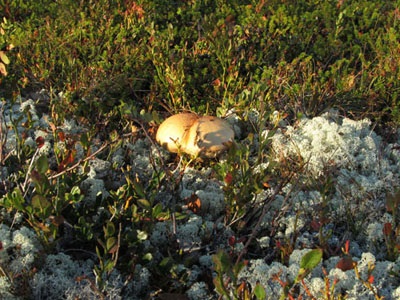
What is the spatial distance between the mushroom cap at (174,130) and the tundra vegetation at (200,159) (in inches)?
4.0

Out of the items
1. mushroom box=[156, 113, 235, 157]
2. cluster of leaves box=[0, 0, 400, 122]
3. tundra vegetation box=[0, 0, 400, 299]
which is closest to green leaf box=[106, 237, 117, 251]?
tundra vegetation box=[0, 0, 400, 299]

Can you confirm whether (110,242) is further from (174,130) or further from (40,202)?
(174,130)

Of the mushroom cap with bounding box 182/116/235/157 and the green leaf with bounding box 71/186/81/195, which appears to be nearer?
the green leaf with bounding box 71/186/81/195

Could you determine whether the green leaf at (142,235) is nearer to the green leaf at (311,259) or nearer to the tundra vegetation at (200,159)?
the tundra vegetation at (200,159)

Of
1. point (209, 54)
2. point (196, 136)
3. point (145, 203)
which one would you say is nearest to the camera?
point (145, 203)

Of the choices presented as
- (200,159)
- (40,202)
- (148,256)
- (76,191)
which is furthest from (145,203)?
(200,159)

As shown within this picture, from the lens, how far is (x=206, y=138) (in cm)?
333

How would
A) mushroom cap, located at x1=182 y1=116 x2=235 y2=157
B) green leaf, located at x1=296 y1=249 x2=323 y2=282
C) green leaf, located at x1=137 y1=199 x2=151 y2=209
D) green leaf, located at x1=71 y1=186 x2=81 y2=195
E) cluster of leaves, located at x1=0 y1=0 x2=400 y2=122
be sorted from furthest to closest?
cluster of leaves, located at x1=0 y1=0 x2=400 y2=122 → mushroom cap, located at x1=182 y1=116 x2=235 y2=157 → green leaf, located at x1=71 y1=186 x2=81 y2=195 → green leaf, located at x1=137 y1=199 x2=151 y2=209 → green leaf, located at x1=296 y1=249 x2=323 y2=282

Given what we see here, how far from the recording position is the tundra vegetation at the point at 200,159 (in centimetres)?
255

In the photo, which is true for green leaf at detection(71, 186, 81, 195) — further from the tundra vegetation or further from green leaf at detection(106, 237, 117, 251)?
green leaf at detection(106, 237, 117, 251)

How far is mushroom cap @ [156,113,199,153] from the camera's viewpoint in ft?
11.0

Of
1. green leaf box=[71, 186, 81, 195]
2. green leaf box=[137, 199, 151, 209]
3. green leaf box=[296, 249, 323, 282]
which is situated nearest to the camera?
green leaf box=[296, 249, 323, 282]

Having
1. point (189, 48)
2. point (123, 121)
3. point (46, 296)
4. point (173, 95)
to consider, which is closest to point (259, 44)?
point (189, 48)

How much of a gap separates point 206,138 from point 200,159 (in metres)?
0.18
